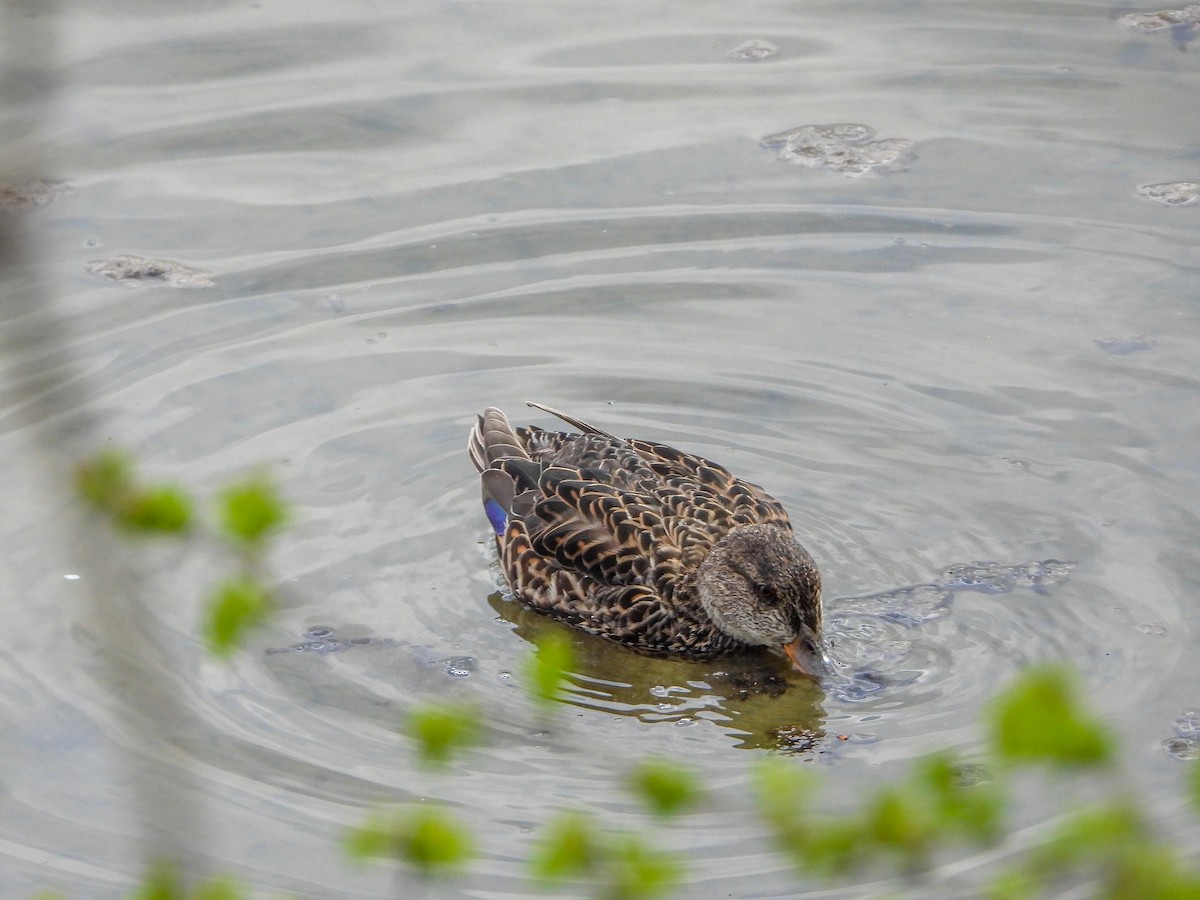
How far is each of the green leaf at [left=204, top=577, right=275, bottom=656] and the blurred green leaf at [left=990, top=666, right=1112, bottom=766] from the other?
3.02ft

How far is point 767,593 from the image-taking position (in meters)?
7.05

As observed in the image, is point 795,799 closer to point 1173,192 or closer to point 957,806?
point 957,806

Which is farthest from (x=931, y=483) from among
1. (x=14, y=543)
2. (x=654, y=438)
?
(x=14, y=543)

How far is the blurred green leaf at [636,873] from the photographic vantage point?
2.12 meters

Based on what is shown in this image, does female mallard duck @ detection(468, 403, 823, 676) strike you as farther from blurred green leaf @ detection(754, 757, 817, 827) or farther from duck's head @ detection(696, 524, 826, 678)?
blurred green leaf @ detection(754, 757, 817, 827)

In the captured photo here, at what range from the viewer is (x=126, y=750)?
20.9 ft

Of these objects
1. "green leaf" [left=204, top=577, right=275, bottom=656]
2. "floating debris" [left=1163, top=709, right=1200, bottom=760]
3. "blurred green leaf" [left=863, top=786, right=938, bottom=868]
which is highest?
"green leaf" [left=204, top=577, right=275, bottom=656]

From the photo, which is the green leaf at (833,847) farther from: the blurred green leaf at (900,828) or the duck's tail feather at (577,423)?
the duck's tail feather at (577,423)

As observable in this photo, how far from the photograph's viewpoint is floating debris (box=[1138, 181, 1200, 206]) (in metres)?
10.7

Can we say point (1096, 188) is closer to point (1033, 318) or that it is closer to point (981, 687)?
point (1033, 318)

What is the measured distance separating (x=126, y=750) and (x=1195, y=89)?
903 centimetres

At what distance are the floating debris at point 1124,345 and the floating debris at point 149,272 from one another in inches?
212

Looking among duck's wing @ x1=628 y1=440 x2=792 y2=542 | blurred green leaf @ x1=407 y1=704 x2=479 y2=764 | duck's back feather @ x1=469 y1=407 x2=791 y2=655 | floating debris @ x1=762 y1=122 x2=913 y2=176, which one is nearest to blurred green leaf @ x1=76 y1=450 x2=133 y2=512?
blurred green leaf @ x1=407 y1=704 x2=479 y2=764

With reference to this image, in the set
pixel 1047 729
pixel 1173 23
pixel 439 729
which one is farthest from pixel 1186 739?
pixel 1173 23
